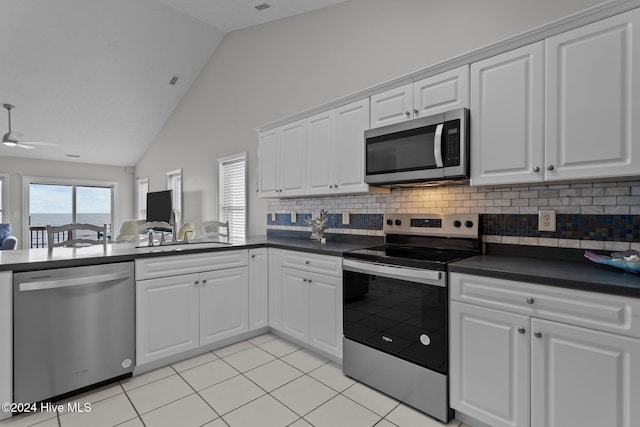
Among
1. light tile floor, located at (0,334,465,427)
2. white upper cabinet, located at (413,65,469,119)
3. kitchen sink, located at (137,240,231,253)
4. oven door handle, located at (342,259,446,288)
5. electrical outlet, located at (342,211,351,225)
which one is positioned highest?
white upper cabinet, located at (413,65,469,119)

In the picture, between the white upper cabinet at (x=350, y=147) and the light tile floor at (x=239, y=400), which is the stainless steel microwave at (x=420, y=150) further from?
the light tile floor at (x=239, y=400)

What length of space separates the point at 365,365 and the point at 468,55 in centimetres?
217

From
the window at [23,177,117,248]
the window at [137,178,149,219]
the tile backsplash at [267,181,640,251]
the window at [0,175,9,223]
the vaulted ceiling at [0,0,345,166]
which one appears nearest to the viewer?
the tile backsplash at [267,181,640,251]

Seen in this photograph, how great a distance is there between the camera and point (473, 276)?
172cm

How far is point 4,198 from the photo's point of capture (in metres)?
6.98

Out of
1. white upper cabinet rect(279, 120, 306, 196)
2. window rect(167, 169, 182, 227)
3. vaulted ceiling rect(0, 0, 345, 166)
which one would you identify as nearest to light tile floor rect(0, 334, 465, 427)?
white upper cabinet rect(279, 120, 306, 196)

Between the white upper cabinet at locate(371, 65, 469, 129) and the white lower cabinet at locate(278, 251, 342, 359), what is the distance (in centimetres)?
120

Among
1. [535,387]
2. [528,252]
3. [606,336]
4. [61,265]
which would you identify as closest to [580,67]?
[528,252]

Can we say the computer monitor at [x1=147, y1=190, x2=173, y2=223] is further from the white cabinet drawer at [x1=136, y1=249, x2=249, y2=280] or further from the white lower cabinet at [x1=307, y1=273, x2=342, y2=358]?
the white lower cabinet at [x1=307, y1=273, x2=342, y2=358]

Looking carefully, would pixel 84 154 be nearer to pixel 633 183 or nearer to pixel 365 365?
pixel 365 365

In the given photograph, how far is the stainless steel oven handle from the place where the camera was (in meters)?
1.91

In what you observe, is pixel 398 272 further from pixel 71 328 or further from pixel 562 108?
pixel 71 328

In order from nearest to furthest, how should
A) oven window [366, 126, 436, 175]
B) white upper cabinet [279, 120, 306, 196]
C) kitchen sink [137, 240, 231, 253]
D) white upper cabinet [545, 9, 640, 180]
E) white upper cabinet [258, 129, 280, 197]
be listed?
white upper cabinet [545, 9, 640, 180]
oven window [366, 126, 436, 175]
kitchen sink [137, 240, 231, 253]
white upper cabinet [279, 120, 306, 196]
white upper cabinet [258, 129, 280, 197]

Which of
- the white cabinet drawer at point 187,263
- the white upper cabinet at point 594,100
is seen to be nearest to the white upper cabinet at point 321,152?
the white cabinet drawer at point 187,263
